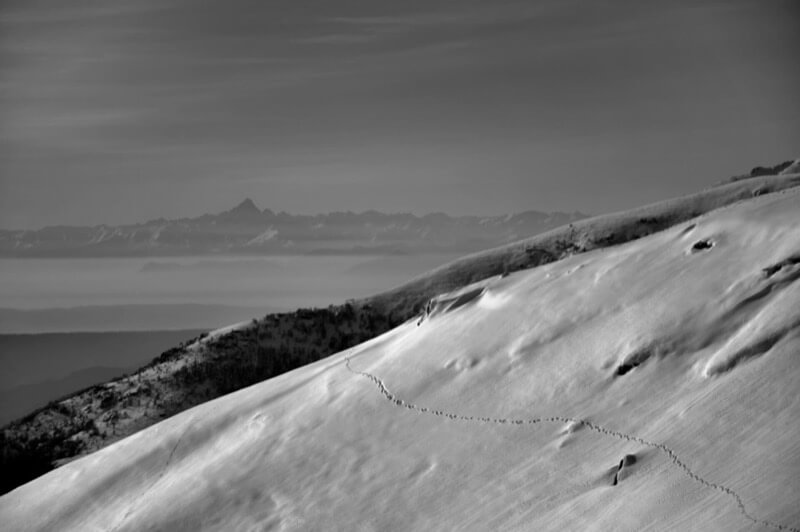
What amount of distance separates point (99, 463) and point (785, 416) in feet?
43.6

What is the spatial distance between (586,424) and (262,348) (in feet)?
119

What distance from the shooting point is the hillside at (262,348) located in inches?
1614

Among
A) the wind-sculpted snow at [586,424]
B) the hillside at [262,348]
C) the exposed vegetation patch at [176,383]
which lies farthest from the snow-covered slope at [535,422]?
the exposed vegetation patch at [176,383]

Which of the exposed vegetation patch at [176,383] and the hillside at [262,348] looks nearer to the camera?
the exposed vegetation patch at [176,383]

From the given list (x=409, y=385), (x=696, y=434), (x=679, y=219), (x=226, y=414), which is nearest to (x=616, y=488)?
(x=696, y=434)

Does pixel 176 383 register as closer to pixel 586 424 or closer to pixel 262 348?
pixel 262 348

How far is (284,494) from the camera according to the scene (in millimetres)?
15156

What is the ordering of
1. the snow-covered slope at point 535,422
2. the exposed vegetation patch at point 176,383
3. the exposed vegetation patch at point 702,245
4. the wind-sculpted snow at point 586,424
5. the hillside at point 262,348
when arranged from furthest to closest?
1. the hillside at point 262,348
2. the exposed vegetation patch at point 176,383
3. the exposed vegetation patch at point 702,245
4. the snow-covered slope at point 535,422
5. the wind-sculpted snow at point 586,424

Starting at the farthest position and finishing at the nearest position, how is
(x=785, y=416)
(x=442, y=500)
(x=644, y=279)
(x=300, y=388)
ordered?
(x=300, y=388) → (x=644, y=279) → (x=442, y=500) → (x=785, y=416)

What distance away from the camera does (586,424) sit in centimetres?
1321

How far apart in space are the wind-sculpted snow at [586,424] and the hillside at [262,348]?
22.9 metres

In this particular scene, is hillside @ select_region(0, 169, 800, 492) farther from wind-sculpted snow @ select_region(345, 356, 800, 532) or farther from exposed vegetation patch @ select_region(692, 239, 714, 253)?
exposed vegetation patch @ select_region(692, 239, 714, 253)

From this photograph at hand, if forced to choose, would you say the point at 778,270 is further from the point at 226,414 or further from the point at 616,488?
the point at 226,414

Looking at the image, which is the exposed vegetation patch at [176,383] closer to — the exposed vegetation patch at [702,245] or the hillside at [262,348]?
the hillside at [262,348]
